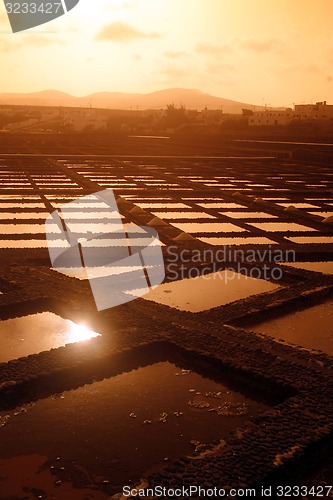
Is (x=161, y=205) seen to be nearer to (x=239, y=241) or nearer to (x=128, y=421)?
(x=239, y=241)

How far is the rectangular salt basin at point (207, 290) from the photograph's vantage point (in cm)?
467

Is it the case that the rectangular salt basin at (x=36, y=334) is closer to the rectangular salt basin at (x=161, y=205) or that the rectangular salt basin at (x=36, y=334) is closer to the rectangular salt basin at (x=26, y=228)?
the rectangular salt basin at (x=26, y=228)

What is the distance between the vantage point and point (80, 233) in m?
7.19

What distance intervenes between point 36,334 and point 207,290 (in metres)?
1.60

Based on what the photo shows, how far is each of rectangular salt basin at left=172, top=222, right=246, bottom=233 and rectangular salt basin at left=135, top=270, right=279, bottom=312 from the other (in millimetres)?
2017

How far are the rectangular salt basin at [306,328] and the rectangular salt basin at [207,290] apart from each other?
51 cm

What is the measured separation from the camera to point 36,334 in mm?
3943

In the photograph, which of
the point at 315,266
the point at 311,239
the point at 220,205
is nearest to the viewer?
the point at 315,266

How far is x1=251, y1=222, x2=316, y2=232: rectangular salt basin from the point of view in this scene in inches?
310

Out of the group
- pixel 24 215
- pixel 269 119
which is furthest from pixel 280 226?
pixel 269 119

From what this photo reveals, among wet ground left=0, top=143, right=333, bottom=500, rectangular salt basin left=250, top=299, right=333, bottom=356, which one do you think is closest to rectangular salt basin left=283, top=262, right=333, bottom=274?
wet ground left=0, top=143, right=333, bottom=500

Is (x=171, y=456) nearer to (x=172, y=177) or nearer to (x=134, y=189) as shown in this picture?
(x=134, y=189)

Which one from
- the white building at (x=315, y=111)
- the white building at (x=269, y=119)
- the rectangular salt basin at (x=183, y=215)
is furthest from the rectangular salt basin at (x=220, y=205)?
the white building at (x=315, y=111)

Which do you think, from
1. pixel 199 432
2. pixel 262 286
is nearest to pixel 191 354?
pixel 199 432
